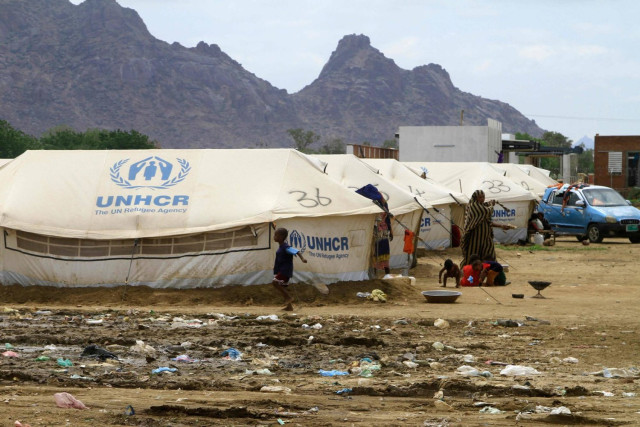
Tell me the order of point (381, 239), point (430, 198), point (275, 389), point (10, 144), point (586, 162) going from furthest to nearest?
1. point (586, 162)
2. point (10, 144)
3. point (430, 198)
4. point (381, 239)
5. point (275, 389)

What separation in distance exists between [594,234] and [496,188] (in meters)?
3.32

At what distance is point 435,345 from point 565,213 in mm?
21125

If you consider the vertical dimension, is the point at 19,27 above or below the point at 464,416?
above

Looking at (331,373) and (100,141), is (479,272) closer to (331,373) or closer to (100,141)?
(331,373)

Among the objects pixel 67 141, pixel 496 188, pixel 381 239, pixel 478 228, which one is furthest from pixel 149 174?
pixel 67 141

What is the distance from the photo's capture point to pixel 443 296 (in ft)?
48.7

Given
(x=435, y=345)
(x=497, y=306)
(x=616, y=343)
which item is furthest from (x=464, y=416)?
(x=497, y=306)

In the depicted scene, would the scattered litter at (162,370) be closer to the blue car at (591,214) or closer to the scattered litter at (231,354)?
the scattered litter at (231,354)

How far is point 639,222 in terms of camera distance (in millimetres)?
29359

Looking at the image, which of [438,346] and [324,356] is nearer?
[324,356]

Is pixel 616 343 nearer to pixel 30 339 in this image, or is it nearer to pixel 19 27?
pixel 30 339

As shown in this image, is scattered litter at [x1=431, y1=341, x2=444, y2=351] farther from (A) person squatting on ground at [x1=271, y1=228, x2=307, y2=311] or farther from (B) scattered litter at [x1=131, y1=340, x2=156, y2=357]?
(A) person squatting on ground at [x1=271, y1=228, x2=307, y2=311]

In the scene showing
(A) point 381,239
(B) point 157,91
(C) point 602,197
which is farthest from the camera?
(B) point 157,91

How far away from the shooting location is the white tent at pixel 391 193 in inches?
835
